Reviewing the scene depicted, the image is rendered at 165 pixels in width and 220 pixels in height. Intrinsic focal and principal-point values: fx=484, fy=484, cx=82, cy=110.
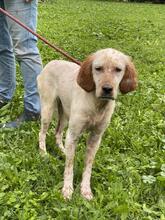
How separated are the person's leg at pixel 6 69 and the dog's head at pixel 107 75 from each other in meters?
2.22

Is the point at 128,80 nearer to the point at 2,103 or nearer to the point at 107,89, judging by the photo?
the point at 107,89

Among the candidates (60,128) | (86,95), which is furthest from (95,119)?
(60,128)

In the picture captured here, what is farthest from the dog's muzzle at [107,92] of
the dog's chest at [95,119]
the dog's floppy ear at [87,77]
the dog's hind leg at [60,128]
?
the dog's hind leg at [60,128]

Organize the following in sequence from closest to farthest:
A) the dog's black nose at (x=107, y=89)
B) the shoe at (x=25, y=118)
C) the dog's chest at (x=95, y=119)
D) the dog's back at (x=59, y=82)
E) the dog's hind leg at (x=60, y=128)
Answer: the dog's black nose at (x=107, y=89) < the dog's chest at (x=95, y=119) < the dog's back at (x=59, y=82) < the dog's hind leg at (x=60, y=128) < the shoe at (x=25, y=118)

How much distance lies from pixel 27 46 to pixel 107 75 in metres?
1.88

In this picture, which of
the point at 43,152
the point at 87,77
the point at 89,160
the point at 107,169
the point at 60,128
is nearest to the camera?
the point at 87,77

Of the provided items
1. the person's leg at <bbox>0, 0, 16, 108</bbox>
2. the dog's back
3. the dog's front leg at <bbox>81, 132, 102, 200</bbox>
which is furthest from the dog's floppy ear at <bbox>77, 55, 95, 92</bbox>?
the person's leg at <bbox>0, 0, 16, 108</bbox>

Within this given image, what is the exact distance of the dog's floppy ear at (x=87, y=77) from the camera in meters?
3.63

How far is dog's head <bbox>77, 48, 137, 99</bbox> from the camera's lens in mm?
3505

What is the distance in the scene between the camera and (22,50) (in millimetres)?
5172

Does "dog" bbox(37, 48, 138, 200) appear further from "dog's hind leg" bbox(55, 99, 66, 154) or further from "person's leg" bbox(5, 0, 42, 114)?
"person's leg" bbox(5, 0, 42, 114)

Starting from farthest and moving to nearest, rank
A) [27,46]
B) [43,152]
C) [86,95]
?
[27,46] → [43,152] → [86,95]

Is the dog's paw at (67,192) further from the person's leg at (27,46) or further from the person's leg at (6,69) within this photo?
the person's leg at (6,69)

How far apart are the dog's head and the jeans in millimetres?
1615
